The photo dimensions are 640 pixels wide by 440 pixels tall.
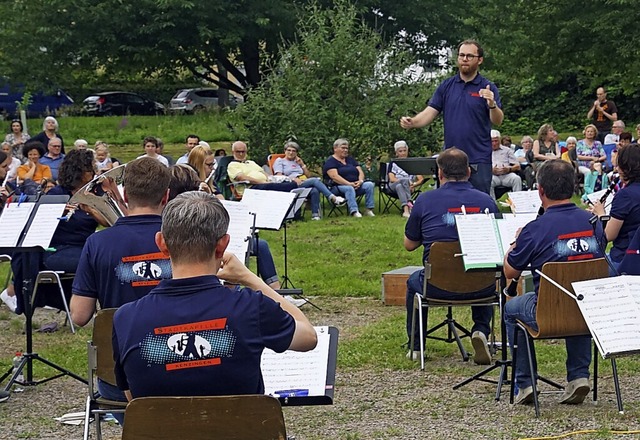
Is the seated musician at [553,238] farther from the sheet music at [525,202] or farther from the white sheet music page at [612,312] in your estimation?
the sheet music at [525,202]

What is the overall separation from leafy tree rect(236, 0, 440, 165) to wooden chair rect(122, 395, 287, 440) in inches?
573

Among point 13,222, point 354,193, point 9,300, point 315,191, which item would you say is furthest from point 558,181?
point 354,193

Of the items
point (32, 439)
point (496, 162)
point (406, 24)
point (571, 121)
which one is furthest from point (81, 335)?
point (571, 121)

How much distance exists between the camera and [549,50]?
996 inches

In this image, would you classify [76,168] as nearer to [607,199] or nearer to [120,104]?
[607,199]

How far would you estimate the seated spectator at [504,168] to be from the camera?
16.9 metres

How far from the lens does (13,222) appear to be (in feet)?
23.6

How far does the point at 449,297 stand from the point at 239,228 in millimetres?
1574

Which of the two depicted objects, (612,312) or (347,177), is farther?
(347,177)

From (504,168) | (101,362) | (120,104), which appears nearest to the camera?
(101,362)

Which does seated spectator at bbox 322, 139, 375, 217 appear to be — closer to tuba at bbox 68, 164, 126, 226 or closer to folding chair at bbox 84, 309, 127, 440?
tuba at bbox 68, 164, 126, 226

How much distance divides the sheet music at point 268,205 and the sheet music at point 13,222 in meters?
2.31

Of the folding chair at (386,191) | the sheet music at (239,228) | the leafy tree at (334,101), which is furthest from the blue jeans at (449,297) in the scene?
the leafy tree at (334,101)

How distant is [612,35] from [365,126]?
25.3 feet
